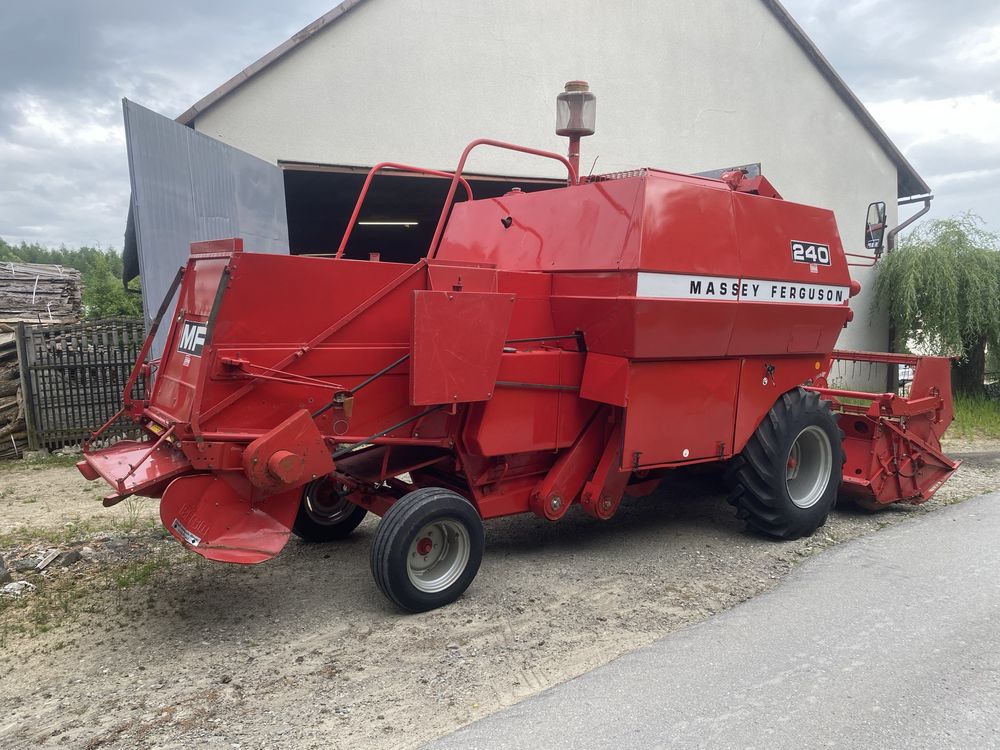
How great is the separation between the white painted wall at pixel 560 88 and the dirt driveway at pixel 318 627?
5.22 m

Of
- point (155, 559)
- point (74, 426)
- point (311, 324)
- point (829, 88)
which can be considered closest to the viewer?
point (311, 324)

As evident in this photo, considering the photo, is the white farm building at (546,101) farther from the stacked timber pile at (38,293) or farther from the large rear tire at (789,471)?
the large rear tire at (789,471)

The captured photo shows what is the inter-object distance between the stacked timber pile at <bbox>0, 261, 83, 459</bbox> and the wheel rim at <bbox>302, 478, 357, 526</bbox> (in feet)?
17.0

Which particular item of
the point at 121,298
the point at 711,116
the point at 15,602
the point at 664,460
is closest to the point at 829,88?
the point at 711,116

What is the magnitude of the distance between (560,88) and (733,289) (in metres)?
6.38

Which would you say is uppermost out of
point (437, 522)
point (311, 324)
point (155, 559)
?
point (311, 324)

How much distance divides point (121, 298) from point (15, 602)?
78.9ft

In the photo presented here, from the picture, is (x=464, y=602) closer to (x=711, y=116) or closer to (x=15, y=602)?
(x=15, y=602)

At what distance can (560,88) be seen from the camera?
10133 millimetres

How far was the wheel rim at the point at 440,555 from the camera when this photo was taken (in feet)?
13.2

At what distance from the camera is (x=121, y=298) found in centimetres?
2545

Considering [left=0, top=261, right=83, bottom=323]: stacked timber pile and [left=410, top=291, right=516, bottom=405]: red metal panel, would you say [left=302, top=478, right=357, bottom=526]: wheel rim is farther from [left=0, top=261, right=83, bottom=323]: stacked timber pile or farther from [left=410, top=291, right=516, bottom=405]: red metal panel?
[left=0, top=261, right=83, bottom=323]: stacked timber pile

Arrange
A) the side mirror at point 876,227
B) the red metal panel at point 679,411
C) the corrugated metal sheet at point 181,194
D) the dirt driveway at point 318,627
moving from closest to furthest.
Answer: the dirt driveway at point 318,627, the red metal panel at point 679,411, the side mirror at point 876,227, the corrugated metal sheet at point 181,194

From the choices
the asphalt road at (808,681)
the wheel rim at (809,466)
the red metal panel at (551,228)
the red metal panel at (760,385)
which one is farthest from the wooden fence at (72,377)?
the asphalt road at (808,681)
